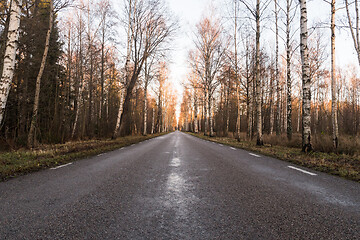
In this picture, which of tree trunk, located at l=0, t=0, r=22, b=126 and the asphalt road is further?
tree trunk, located at l=0, t=0, r=22, b=126

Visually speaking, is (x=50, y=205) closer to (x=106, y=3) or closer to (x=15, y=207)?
(x=15, y=207)

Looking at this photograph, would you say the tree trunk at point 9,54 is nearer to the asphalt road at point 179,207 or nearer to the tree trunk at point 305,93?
the asphalt road at point 179,207

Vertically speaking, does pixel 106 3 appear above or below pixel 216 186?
above

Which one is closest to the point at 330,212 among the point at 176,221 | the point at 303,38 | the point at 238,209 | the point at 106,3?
the point at 238,209

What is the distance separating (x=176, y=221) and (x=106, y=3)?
76.1 feet

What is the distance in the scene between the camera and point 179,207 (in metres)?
2.66

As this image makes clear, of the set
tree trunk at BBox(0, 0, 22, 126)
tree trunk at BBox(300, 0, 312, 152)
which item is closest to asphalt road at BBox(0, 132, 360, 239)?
tree trunk at BBox(0, 0, 22, 126)

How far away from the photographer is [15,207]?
2629mm

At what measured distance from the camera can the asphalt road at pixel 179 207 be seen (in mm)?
1989

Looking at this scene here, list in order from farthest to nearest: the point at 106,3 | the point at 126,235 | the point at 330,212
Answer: the point at 106,3 < the point at 330,212 < the point at 126,235

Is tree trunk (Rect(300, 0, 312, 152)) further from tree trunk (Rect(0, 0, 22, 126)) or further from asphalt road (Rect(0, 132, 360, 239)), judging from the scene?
tree trunk (Rect(0, 0, 22, 126))

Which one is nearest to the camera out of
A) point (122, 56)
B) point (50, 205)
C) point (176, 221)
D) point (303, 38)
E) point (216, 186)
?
point (176, 221)

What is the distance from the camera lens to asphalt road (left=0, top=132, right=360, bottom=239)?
1.99 metres

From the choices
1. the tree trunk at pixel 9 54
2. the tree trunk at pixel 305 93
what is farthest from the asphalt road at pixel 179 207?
the tree trunk at pixel 305 93
